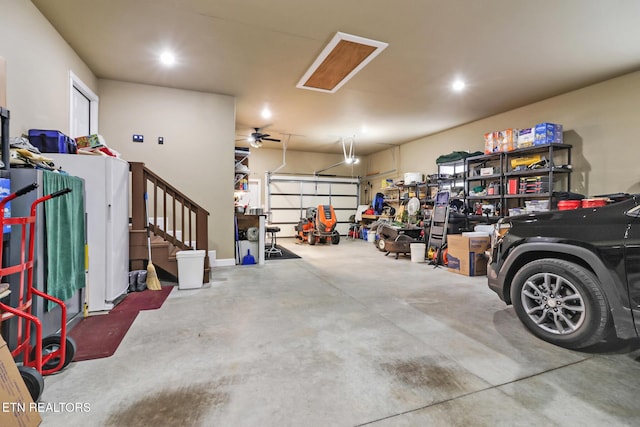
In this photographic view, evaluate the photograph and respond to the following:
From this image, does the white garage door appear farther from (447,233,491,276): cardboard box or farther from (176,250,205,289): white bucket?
(447,233,491,276): cardboard box

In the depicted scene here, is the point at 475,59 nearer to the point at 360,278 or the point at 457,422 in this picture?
the point at 360,278

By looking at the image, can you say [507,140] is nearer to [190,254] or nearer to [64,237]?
[190,254]

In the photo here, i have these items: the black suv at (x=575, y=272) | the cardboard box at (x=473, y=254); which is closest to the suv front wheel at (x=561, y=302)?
the black suv at (x=575, y=272)

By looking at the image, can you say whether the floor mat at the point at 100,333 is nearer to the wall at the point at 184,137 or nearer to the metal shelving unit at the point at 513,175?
the wall at the point at 184,137

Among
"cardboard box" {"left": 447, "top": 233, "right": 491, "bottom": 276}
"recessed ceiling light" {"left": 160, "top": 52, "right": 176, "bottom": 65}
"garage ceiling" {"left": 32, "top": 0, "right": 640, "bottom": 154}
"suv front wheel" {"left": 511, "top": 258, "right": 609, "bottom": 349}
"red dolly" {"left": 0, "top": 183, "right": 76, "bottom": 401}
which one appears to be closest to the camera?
"red dolly" {"left": 0, "top": 183, "right": 76, "bottom": 401}

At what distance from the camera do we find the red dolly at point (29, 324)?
5.05 ft

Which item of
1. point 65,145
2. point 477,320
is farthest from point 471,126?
point 65,145

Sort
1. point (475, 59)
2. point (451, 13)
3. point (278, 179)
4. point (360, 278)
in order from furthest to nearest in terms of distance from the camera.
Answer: point (278, 179)
point (360, 278)
point (475, 59)
point (451, 13)

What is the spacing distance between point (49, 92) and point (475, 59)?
544cm

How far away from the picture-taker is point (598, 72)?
4.45m

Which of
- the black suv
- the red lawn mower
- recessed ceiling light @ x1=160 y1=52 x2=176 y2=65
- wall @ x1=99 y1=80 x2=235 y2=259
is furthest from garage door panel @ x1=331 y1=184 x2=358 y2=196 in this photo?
the black suv

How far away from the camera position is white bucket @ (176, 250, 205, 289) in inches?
159

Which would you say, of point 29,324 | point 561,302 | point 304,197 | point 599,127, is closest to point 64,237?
point 29,324

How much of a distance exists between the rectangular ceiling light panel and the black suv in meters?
2.73
